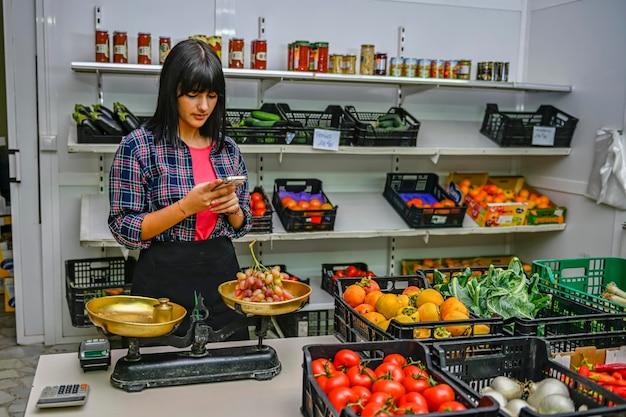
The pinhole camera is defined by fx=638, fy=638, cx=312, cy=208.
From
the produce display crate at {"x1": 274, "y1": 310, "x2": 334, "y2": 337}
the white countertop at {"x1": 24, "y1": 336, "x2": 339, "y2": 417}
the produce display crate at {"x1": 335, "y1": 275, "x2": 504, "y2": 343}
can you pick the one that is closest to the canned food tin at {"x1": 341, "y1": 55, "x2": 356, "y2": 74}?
the produce display crate at {"x1": 274, "y1": 310, "x2": 334, "y2": 337}

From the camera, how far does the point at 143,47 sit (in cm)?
397

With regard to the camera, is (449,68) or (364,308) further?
(449,68)

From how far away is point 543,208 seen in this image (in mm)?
4637

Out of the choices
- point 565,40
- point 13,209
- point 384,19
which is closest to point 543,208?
point 565,40

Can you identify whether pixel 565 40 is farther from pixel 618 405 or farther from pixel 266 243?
pixel 618 405

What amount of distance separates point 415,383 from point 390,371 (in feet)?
0.24

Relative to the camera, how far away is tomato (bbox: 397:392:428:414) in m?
1.49

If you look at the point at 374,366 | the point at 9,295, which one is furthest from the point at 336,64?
the point at 9,295

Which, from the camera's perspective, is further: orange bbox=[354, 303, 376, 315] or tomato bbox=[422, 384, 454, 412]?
orange bbox=[354, 303, 376, 315]

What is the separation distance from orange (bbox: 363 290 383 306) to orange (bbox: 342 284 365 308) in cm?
2

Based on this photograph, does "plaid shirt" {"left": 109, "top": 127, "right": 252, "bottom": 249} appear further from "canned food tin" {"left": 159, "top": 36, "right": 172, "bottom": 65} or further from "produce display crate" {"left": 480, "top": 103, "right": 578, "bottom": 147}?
"produce display crate" {"left": 480, "top": 103, "right": 578, "bottom": 147}

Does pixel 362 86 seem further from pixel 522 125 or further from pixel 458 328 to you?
pixel 458 328

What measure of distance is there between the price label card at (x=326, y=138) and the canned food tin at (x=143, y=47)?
1.15 metres

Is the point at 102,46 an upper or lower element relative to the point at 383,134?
upper
